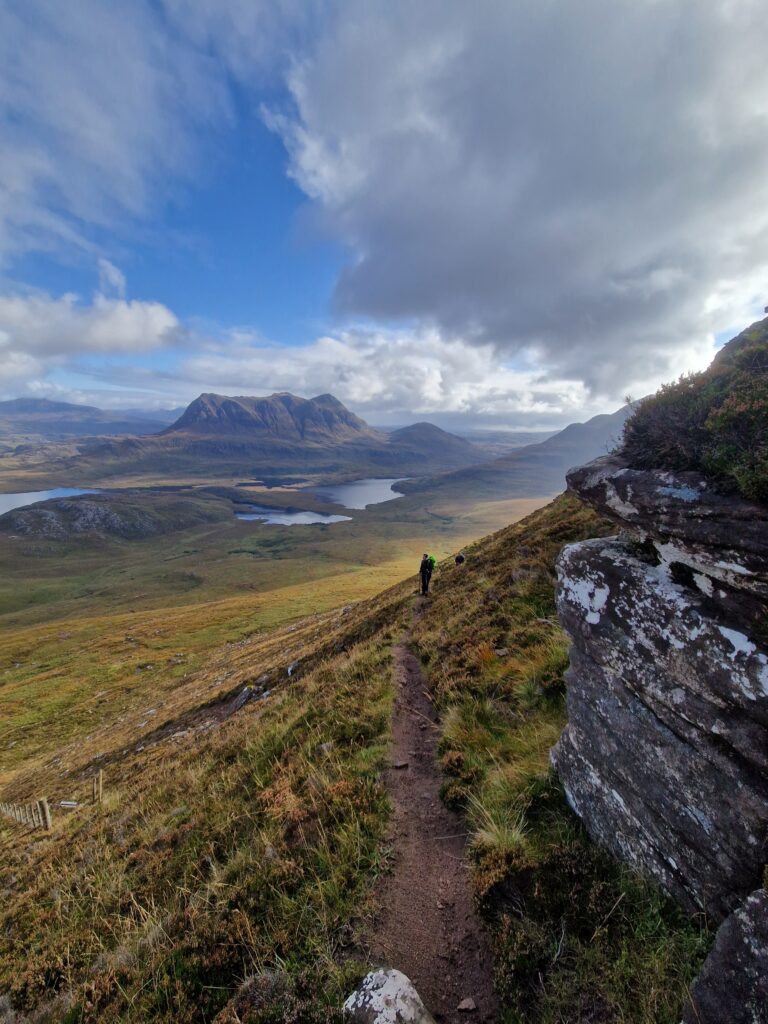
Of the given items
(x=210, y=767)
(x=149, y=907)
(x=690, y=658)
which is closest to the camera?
(x=690, y=658)

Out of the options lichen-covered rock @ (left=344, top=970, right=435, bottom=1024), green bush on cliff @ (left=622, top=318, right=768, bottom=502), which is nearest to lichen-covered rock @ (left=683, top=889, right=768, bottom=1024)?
lichen-covered rock @ (left=344, top=970, right=435, bottom=1024)

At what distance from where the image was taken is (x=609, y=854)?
18.9ft

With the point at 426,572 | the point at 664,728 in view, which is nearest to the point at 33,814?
the point at 426,572

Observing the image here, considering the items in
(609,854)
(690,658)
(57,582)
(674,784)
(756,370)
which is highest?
(756,370)

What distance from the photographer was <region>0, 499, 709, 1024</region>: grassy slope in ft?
15.9

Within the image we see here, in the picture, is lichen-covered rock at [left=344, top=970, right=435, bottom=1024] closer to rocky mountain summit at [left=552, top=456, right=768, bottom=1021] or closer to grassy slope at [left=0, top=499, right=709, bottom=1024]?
grassy slope at [left=0, top=499, right=709, bottom=1024]

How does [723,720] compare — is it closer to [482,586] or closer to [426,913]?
[426,913]

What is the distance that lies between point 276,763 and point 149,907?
3.36 metres

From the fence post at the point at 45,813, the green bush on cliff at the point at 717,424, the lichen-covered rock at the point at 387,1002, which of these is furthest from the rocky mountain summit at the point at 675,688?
the fence post at the point at 45,813

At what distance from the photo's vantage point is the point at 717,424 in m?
5.07

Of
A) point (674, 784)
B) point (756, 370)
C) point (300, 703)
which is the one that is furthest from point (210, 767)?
point (756, 370)

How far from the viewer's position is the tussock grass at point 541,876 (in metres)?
4.34

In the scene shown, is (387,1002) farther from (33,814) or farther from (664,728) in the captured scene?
(33,814)

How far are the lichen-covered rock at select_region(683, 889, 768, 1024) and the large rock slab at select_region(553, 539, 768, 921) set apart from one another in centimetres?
73
